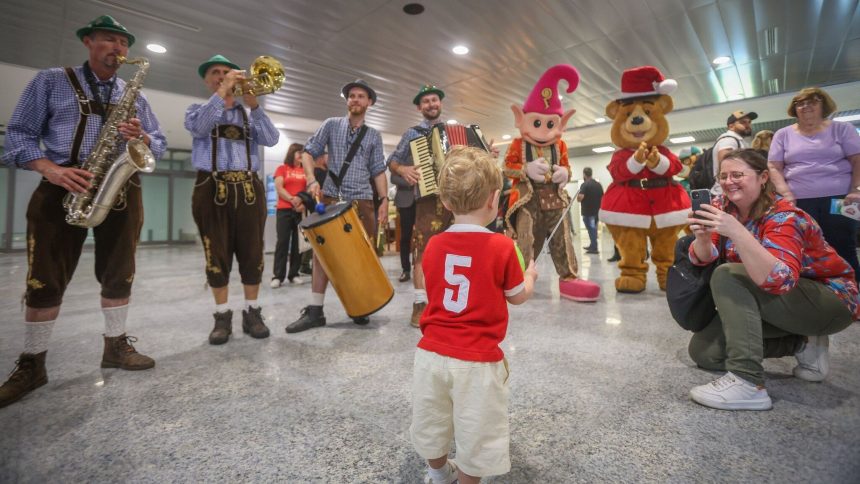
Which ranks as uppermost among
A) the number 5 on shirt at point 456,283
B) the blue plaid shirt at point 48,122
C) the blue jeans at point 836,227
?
the blue plaid shirt at point 48,122

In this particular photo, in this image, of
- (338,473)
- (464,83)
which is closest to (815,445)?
(338,473)

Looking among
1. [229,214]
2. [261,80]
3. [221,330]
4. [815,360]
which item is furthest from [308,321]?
[815,360]

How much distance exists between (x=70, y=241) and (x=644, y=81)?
417 centimetres

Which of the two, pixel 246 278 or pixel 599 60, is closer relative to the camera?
pixel 246 278

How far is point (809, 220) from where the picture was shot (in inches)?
63.6

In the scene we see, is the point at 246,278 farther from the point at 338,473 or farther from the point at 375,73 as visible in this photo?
the point at 375,73

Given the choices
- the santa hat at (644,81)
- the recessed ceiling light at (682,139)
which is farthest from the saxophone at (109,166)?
the recessed ceiling light at (682,139)

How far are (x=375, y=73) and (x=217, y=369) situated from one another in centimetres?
587

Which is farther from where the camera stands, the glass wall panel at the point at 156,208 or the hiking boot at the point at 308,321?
the glass wall panel at the point at 156,208

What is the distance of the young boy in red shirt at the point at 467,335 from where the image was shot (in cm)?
102

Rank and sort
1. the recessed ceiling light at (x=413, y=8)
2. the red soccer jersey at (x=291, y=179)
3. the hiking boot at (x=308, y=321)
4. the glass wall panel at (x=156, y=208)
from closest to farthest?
the hiking boot at (x=308, y=321)
the recessed ceiling light at (x=413, y=8)
the red soccer jersey at (x=291, y=179)
the glass wall panel at (x=156, y=208)

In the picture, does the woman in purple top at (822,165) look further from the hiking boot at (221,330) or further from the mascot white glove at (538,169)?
the hiking boot at (221,330)

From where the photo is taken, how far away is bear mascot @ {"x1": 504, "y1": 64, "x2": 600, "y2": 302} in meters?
3.39

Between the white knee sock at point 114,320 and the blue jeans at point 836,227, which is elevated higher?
the blue jeans at point 836,227
